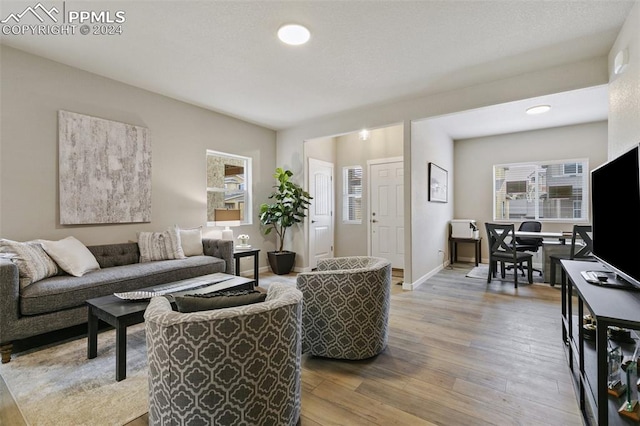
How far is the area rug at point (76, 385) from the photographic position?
5.41ft

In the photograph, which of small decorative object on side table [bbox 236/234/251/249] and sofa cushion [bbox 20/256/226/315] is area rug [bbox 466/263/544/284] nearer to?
small decorative object on side table [bbox 236/234/251/249]

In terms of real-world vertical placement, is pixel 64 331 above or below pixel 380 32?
below

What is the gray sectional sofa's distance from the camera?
2.20 meters

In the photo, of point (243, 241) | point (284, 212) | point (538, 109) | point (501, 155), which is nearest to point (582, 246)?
point (538, 109)

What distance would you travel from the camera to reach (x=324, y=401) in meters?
1.76

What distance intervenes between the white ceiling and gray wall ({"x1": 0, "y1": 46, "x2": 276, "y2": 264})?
0.18 metres


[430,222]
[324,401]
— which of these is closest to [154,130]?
[324,401]

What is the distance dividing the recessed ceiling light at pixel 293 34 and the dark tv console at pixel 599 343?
264cm

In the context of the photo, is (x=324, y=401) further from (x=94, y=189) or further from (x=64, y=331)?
(x=94, y=189)

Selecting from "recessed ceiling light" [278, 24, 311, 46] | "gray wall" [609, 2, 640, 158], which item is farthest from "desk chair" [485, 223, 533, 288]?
"recessed ceiling light" [278, 24, 311, 46]

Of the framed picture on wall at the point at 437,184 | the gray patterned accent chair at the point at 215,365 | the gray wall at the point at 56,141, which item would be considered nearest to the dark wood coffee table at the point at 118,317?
the gray patterned accent chair at the point at 215,365

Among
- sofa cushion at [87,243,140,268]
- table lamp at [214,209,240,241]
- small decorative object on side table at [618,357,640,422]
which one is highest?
table lamp at [214,209,240,241]

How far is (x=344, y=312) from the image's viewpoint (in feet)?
7.03

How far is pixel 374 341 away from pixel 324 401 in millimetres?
623
